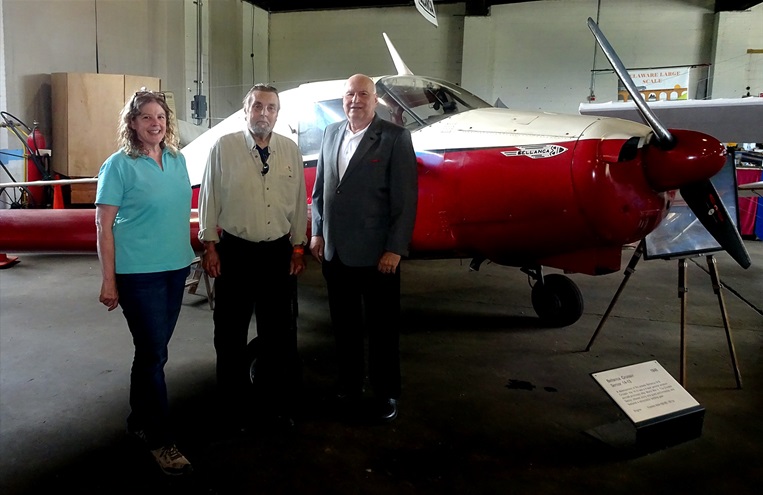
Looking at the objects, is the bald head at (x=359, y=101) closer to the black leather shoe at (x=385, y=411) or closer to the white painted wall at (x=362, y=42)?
the black leather shoe at (x=385, y=411)

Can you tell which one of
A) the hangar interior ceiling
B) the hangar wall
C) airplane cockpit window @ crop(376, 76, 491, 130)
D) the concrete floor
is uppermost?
the hangar interior ceiling

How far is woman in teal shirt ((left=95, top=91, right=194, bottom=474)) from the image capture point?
2043 millimetres

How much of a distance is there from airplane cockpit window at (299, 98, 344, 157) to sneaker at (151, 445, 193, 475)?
2.32 meters

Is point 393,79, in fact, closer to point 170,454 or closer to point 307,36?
point 170,454

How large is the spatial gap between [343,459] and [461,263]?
14.9 feet

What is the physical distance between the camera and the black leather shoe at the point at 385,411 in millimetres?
2789

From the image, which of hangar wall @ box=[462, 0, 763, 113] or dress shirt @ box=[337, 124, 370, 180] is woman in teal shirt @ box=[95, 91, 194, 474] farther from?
hangar wall @ box=[462, 0, 763, 113]

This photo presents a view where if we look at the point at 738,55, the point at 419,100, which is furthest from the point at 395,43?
the point at 419,100

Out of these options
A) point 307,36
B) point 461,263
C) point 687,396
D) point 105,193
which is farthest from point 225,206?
point 307,36

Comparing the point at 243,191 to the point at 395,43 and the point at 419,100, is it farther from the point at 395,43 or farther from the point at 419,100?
the point at 395,43

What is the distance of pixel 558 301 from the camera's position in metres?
4.53

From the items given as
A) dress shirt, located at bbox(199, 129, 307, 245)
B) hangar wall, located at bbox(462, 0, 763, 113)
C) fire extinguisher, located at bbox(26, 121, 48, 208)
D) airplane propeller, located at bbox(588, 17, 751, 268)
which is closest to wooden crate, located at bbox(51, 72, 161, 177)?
fire extinguisher, located at bbox(26, 121, 48, 208)

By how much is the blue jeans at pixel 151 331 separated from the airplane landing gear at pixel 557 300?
2.95 metres

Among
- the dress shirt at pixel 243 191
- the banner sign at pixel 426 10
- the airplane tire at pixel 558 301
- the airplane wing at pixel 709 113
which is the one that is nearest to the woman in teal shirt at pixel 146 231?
the dress shirt at pixel 243 191
